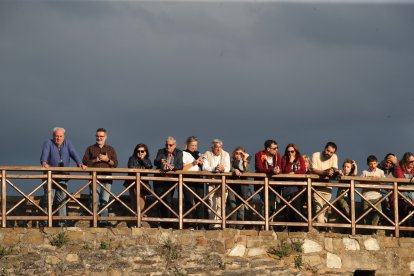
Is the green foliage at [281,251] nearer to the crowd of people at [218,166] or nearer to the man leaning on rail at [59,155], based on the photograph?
the crowd of people at [218,166]

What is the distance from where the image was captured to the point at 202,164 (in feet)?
90.1

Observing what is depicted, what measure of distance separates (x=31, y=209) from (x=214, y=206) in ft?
10.5

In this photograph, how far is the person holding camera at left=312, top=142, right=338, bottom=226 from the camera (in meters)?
27.9

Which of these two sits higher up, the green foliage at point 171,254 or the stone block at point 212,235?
the stone block at point 212,235

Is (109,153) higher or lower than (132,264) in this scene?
higher

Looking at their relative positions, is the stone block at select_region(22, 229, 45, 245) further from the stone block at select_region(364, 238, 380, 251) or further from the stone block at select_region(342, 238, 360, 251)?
the stone block at select_region(364, 238, 380, 251)

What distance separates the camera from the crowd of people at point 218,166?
2700cm

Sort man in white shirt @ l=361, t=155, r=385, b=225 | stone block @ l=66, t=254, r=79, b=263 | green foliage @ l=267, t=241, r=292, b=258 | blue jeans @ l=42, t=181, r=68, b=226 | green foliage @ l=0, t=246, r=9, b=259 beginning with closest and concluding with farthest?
1. green foliage @ l=0, t=246, r=9, b=259
2. stone block @ l=66, t=254, r=79, b=263
3. blue jeans @ l=42, t=181, r=68, b=226
4. green foliage @ l=267, t=241, r=292, b=258
5. man in white shirt @ l=361, t=155, r=385, b=225

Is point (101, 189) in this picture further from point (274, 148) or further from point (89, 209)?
point (274, 148)

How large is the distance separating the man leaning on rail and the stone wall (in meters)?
0.80

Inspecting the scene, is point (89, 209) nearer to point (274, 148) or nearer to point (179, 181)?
point (179, 181)

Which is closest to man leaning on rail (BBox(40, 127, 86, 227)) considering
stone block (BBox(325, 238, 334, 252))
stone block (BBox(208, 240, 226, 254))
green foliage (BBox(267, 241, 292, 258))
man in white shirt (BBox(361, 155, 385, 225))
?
stone block (BBox(208, 240, 226, 254))

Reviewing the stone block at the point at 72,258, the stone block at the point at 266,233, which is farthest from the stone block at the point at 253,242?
the stone block at the point at 72,258

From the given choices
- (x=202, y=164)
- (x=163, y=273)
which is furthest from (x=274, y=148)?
(x=163, y=273)
